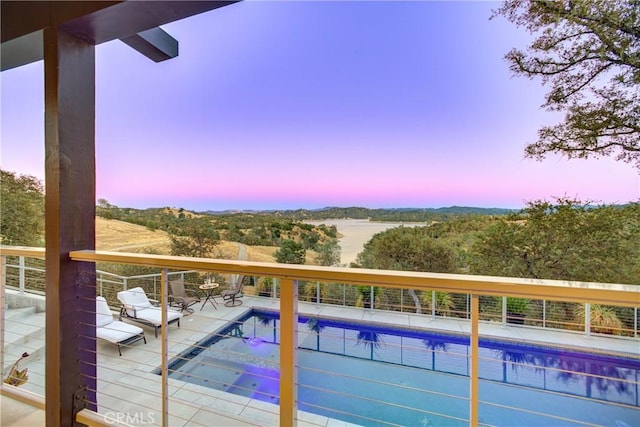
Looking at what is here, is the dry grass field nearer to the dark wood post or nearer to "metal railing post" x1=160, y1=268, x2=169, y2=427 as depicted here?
the dark wood post

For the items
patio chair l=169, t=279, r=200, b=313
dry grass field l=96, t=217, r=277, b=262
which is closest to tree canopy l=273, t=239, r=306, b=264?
dry grass field l=96, t=217, r=277, b=262

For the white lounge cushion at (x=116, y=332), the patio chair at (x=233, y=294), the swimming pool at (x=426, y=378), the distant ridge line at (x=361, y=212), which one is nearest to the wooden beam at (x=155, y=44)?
the swimming pool at (x=426, y=378)

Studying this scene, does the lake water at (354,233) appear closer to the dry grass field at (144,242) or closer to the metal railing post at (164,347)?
the dry grass field at (144,242)

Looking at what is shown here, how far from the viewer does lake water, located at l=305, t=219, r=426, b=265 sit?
6887 mm

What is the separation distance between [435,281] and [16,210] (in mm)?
5588

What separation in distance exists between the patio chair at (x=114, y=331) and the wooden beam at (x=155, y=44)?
4138mm

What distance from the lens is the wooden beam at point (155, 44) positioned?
1873 mm

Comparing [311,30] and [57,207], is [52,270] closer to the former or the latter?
[57,207]

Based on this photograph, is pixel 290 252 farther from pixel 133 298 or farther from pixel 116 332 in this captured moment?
pixel 116 332

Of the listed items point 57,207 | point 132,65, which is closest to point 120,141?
point 132,65

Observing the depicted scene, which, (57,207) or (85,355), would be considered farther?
(85,355)

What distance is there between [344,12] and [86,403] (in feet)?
19.1

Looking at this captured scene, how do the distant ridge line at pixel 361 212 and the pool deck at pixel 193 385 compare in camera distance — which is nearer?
the pool deck at pixel 193 385

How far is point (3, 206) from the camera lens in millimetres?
4090
